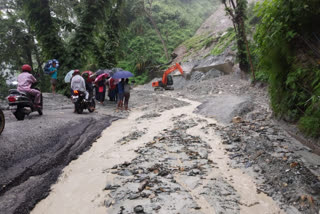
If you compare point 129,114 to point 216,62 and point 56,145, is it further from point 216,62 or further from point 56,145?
point 216,62

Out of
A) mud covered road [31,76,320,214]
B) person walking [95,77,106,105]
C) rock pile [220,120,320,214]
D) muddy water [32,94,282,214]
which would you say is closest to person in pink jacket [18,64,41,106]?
mud covered road [31,76,320,214]

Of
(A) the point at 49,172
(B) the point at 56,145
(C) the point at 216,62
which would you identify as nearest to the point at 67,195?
(A) the point at 49,172

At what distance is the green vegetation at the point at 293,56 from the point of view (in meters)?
4.35

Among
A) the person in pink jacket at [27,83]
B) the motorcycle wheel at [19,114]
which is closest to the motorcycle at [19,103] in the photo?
the motorcycle wheel at [19,114]

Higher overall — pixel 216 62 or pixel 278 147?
pixel 216 62

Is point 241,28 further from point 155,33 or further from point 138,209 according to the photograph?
point 155,33

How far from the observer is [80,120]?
25.0 ft

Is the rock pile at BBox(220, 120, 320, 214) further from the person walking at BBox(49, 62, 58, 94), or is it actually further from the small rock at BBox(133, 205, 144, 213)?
the person walking at BBox(49, 62, 58, 94)

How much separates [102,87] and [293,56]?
381 inches

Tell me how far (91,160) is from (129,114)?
5.59m

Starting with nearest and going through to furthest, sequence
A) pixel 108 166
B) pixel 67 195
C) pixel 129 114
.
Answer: pixel 67 195, pixel 108 166, pixel 129 114

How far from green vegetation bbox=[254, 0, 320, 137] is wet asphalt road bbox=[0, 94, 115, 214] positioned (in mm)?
4770

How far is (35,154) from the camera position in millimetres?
4668

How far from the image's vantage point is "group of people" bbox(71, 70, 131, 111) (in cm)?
920
